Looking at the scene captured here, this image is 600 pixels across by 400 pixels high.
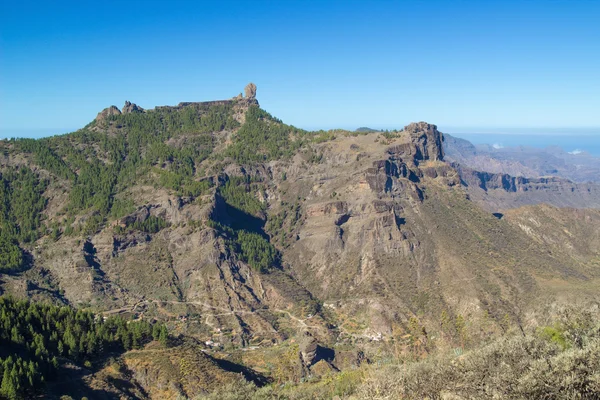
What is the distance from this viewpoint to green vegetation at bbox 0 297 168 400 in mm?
66312

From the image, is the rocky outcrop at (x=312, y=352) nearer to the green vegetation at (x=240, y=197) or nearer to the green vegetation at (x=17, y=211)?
the green vegetation at (x=240, y=197)

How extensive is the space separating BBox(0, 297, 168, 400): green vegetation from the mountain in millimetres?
4667

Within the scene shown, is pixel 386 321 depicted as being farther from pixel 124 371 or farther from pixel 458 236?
pixel 124 371

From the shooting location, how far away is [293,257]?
168 m

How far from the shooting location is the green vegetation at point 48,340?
66312 mm

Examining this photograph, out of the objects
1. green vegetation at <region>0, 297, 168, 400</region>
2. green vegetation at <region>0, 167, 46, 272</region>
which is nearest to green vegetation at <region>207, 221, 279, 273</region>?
green vegetation at <region>0, 167, 46, 272</region>

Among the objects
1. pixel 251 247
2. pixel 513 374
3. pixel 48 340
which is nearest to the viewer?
pixel 513 374

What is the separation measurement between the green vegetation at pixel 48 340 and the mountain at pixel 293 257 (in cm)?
467

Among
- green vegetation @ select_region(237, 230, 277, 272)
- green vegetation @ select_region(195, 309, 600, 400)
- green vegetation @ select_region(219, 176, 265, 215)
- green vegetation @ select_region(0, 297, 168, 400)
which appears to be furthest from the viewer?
green vegetation @ select_region(219, 176, 265, 215)

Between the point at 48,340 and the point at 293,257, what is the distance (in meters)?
94.3

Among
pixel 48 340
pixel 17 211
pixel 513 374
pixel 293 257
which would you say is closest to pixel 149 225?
pixel 293 257

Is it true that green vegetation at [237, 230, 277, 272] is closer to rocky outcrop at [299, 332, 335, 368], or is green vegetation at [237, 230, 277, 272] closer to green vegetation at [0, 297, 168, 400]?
rocky outcrop at [299, 332, 335, 368]

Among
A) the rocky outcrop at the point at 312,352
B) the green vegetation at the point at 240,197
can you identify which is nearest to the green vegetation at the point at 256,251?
the green vegetation at the point at 240,197

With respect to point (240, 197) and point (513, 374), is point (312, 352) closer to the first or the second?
point (513, 374)
